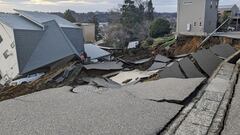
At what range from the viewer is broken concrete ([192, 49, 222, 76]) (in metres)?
8.81

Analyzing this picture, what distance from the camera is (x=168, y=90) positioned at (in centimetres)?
612

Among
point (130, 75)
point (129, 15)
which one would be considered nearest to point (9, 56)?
point (130, 75)

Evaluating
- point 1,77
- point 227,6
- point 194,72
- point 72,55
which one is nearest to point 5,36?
point 1,77

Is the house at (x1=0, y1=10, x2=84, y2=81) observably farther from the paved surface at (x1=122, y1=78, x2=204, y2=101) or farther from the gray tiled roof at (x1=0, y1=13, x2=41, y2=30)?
the paved surface at (x1=122, y1=78, x2=204, y2=101)

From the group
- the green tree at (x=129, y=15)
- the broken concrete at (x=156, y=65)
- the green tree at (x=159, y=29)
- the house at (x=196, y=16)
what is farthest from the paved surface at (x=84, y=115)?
the green tree at (x=129, y=15)

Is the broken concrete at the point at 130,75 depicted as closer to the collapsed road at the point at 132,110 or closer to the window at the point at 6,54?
the collapsed road at the point at 132,110

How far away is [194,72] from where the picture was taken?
8359mm

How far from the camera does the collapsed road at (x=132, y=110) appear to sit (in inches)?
158

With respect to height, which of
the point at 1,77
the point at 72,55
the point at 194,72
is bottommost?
the point at 1,77

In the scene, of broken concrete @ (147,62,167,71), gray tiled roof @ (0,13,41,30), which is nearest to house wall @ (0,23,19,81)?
gray tiled roof @ (0,13,41,30)

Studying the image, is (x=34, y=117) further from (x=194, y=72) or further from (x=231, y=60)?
(x=231, y=60)

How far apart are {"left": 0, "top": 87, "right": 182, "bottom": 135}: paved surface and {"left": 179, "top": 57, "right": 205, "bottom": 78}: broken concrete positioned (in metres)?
3.16

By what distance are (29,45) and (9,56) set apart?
176 cm

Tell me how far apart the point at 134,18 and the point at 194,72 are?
52.4 m
